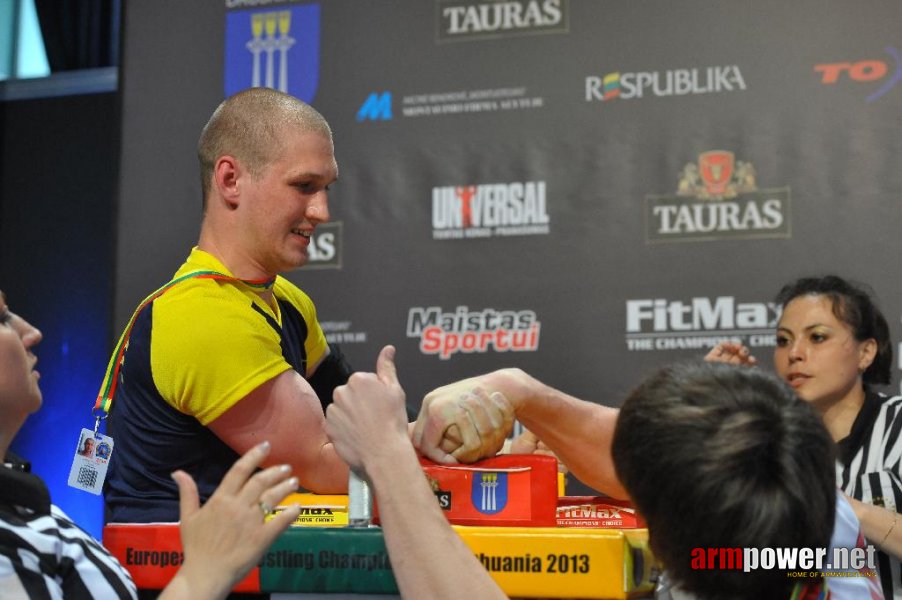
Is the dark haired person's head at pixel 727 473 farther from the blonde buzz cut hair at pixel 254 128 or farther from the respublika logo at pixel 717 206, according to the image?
the respublika logo at pixel 717 206

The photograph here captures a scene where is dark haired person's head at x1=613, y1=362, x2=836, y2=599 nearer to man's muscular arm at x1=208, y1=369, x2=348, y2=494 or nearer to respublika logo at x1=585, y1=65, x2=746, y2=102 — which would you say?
man's muscular arm at x1=208, y1=369, x2=348, y2=494

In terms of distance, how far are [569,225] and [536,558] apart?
2393 mm

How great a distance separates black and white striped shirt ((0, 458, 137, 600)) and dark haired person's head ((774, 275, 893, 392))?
2.24 metres

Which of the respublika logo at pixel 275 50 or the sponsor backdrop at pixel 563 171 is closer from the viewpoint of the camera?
the sponsor backdrop at pixel 563 171

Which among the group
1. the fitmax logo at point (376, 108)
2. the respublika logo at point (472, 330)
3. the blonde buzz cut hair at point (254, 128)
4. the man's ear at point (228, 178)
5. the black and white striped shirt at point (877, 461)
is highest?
the fitmax logo at point (376, 108)

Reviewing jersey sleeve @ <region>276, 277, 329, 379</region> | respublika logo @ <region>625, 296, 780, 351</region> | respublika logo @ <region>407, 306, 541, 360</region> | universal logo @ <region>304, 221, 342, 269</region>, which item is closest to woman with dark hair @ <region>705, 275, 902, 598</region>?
respublika logo @ <region>625, 296, 780, 351</region>

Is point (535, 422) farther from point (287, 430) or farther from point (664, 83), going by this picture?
point (664, 83)

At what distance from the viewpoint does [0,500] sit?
1.37 metres

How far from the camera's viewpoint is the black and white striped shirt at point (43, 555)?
4.26ft

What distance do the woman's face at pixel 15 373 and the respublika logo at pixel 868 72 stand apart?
2734 mm

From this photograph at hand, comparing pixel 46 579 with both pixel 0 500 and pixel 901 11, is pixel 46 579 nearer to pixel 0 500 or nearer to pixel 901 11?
pixel 0 500

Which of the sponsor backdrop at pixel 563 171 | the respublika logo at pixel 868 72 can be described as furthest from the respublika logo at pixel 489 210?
the respublika logo at pixel 868 72

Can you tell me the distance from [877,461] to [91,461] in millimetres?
2044

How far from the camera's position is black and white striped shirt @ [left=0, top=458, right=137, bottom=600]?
1.30 metres
